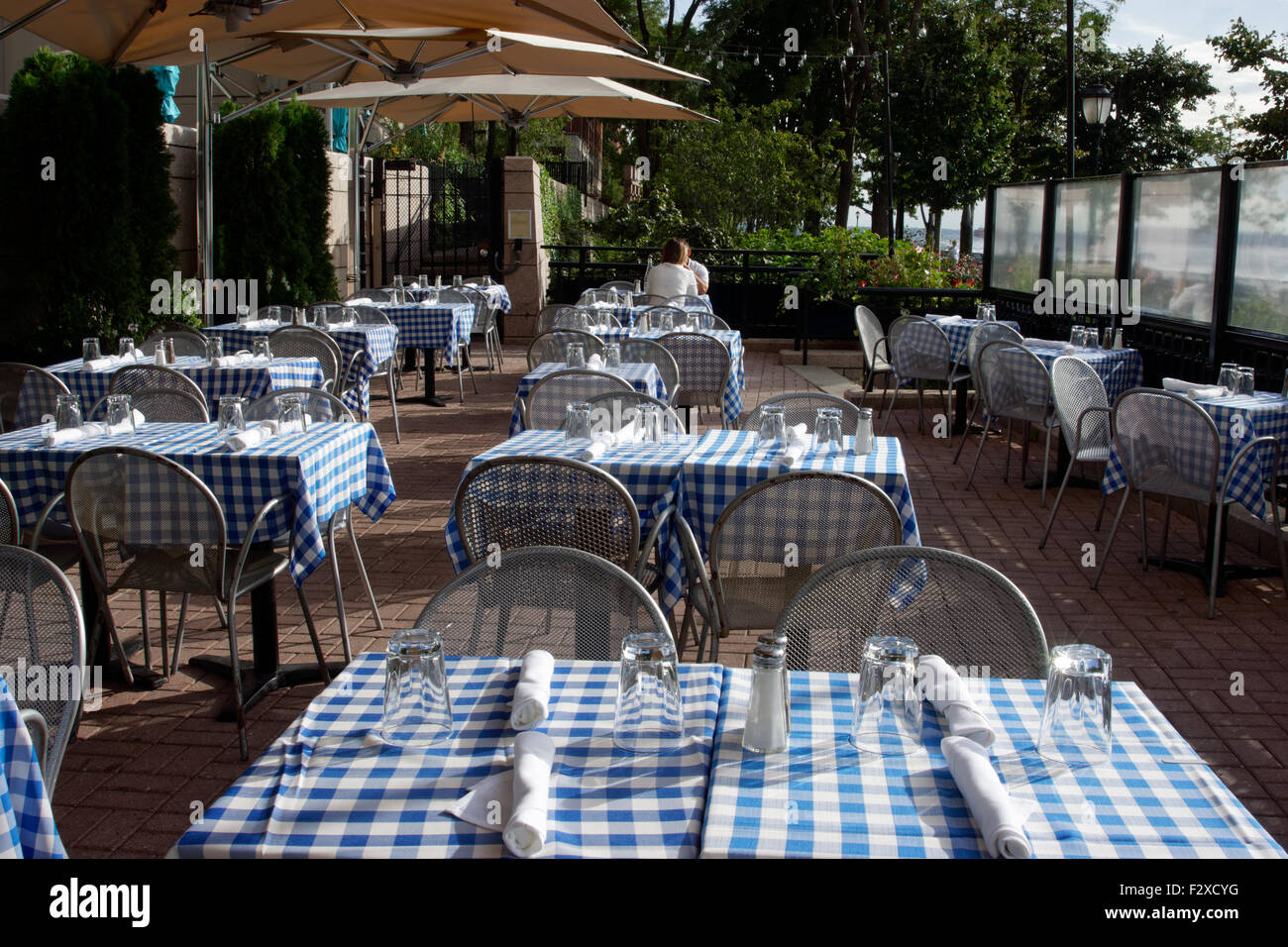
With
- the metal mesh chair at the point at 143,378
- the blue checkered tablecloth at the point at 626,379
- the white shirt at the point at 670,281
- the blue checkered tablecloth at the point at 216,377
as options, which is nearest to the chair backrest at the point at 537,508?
the blue checkered tablecloth at the point at 626,379

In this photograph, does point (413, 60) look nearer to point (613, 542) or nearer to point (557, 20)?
Result: point (557, 20)

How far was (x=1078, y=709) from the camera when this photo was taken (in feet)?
6.66

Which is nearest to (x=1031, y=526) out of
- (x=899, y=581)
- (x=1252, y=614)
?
(x=1252, y=614)

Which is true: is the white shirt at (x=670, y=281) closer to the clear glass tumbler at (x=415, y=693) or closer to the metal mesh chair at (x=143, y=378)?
the metal mesh chair at (x=143, y=378)

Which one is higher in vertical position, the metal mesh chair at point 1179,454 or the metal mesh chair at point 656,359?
the metal mesh chair at point 656,359

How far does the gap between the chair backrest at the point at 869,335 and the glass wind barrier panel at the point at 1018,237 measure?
168 centimetres

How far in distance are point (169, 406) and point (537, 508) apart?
7.02 ft

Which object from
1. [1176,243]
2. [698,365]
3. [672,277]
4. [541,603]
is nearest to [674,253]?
[672,277]

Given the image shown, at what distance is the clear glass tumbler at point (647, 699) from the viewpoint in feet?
6.70

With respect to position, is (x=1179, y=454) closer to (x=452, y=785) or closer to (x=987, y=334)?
(x=987, y=334)

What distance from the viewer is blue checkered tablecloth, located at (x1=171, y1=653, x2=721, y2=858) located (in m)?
1.73

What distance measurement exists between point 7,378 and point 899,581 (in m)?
5.20

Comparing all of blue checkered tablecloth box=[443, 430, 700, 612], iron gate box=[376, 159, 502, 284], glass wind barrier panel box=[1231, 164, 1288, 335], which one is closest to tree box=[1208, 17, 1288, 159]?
iron gate box=[376, 159, 502, 284]

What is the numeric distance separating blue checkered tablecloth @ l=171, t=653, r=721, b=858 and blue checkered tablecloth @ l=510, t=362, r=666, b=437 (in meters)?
3.99
